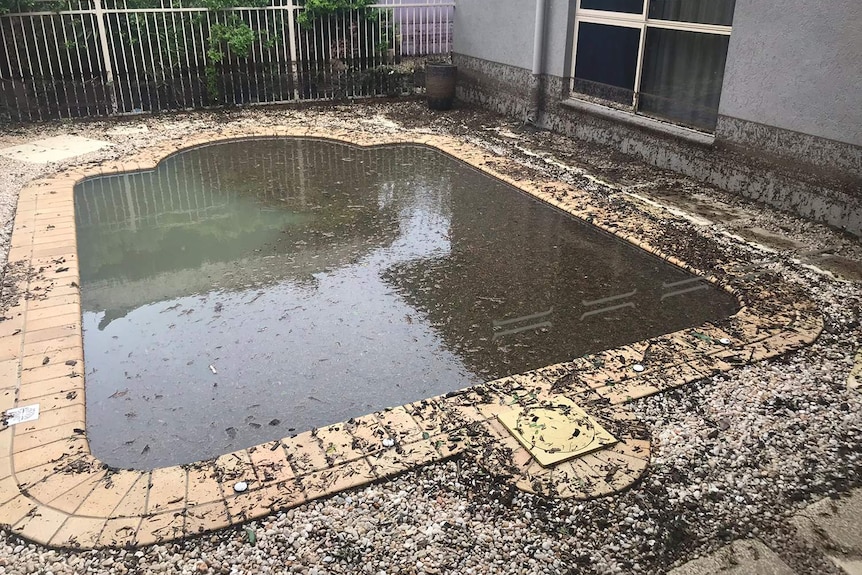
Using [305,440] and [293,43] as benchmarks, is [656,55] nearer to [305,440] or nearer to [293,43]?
[293,43]

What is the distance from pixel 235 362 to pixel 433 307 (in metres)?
1.20

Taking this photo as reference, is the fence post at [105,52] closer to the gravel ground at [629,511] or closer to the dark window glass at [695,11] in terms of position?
the dark window glass at [695,11]

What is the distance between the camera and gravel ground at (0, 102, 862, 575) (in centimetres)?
208

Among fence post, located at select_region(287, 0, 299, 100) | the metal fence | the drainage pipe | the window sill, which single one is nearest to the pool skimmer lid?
the window sill

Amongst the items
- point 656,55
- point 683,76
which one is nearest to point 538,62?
point 656,55

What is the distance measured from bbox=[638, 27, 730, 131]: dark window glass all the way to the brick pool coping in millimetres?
2560

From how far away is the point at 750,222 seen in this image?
5031 millimetres

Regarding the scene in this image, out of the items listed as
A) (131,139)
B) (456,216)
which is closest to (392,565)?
(456,216)

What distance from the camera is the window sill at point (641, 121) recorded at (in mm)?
5934

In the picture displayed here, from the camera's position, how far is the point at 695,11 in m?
5.93

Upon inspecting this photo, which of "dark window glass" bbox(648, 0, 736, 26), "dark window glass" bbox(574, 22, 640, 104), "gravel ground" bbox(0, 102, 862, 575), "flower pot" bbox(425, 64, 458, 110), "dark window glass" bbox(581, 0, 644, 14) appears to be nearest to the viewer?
"gravel ground" bbox(0, 102, 862, 575)

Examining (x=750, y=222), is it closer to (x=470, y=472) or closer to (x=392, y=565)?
(x=470, y=472)

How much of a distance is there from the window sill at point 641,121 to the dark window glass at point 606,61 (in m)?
0.13

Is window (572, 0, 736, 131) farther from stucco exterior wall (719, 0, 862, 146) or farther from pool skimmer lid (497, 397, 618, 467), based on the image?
pool skimmer lid (497, 397, 618, 467)
